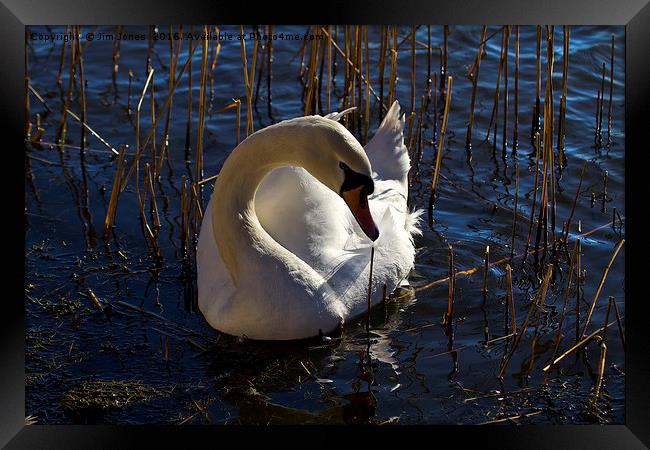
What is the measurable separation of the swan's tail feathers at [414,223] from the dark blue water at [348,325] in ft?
0.37

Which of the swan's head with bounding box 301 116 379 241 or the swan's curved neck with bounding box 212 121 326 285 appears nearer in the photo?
the swan's head with bounding box 301 116 379 241

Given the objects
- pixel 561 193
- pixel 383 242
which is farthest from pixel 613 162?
pixel 383 242

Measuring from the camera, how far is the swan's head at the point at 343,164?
17.6 ft

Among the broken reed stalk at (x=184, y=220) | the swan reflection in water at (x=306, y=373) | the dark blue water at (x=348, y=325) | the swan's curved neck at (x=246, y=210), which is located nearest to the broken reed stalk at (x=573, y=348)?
the dark blue water at (x=348, y=325)

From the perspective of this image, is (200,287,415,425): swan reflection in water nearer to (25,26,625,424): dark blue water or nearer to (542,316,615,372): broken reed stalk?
(25,26,625,424): dark blue water

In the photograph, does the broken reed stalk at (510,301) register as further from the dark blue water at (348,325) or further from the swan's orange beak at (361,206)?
the swan's orange beak at (361,206)

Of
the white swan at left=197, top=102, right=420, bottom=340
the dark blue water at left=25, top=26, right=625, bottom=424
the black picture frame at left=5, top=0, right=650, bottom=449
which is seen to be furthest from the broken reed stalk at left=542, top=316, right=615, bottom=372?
the white swan at left=197, top=102, right=420, bottom=340

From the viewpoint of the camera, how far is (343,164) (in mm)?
5430

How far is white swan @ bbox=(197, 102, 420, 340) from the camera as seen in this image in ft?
18.1

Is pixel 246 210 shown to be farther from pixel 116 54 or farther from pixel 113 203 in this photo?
pixel 116 54

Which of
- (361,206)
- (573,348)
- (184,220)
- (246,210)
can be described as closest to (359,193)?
(361,206)
